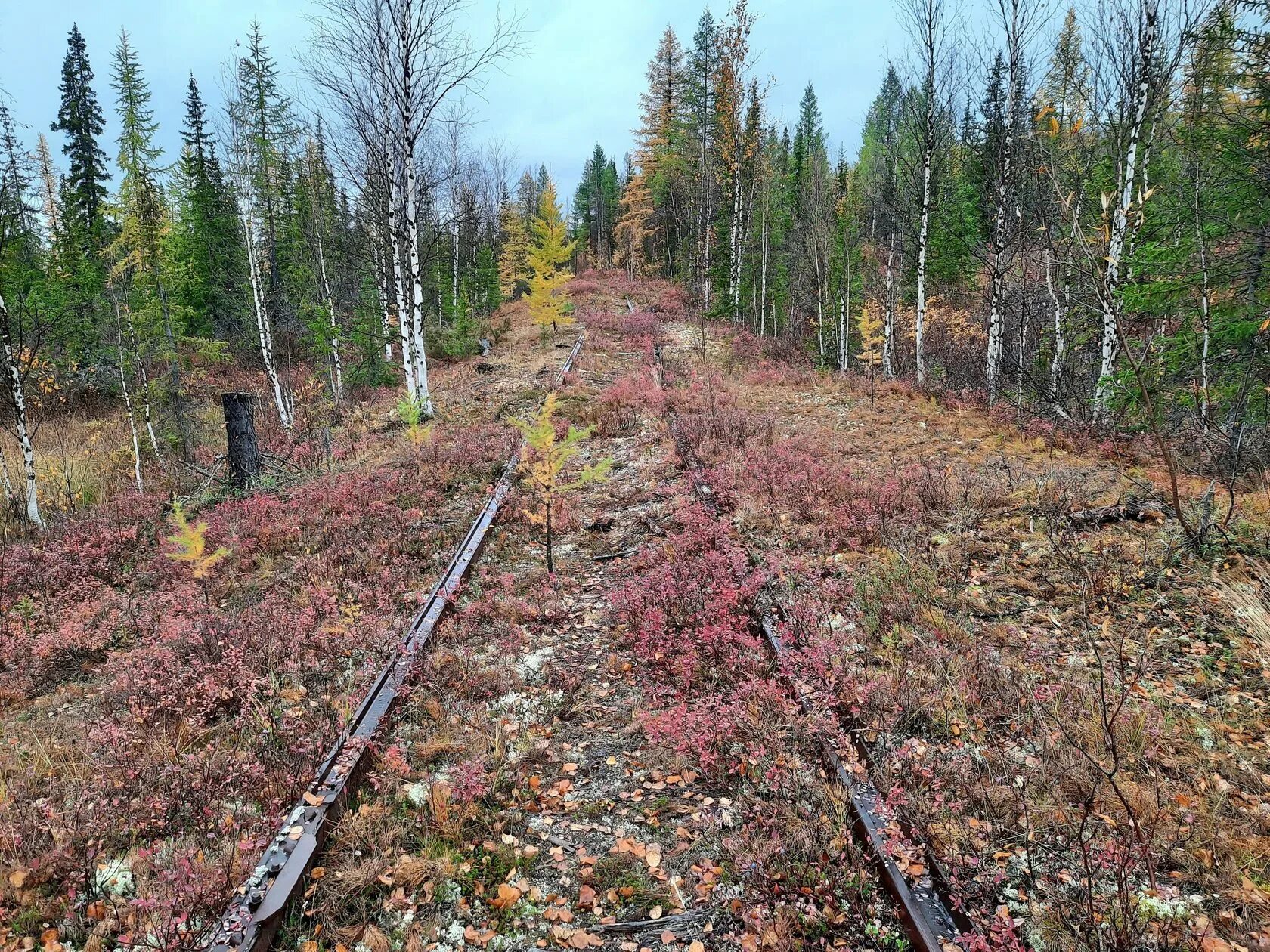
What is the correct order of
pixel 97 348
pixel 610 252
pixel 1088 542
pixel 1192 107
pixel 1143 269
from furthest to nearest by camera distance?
pixel 610 252 → pixel 97 348 → pixel 1192 107 → pixel 1143 269 → pixel 1088 542

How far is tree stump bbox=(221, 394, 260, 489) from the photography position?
981cm

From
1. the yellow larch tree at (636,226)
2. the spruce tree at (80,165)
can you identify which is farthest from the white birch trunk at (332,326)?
the yellow larch tree at (636,226)

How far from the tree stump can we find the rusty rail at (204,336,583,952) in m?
6.11

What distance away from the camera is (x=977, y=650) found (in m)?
4.66

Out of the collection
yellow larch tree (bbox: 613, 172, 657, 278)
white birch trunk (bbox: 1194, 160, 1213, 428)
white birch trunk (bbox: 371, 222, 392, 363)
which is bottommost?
white birch trunk (bbox: 1194, 160, 1213, 428)

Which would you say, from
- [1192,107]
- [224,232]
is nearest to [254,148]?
[224,232]

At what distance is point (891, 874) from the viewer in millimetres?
2908

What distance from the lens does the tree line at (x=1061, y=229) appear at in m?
8.41

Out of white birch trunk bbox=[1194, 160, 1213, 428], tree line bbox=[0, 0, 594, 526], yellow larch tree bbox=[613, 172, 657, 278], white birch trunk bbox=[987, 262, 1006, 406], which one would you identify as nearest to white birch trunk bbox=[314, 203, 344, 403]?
tree line bbox=[0, 0, 594, 526]

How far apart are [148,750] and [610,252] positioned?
71.5 m

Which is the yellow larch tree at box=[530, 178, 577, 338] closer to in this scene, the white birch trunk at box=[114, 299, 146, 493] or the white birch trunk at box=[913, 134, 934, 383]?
the white birch trunk at box=[913, 134, 934, 383]

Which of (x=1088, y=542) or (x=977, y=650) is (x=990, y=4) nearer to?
(x=1088, y=542)

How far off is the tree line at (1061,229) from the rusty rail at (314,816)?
5.62 metres

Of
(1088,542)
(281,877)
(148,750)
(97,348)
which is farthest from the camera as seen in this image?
(97,348)
